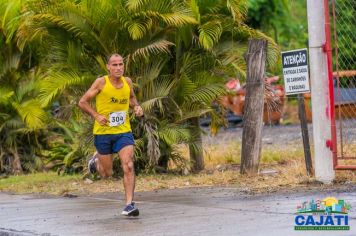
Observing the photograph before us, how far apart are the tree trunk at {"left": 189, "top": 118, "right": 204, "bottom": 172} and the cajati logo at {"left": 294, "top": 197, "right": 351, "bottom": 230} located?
5.56 meters

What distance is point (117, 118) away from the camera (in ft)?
36.1

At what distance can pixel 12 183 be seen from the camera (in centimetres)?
1571

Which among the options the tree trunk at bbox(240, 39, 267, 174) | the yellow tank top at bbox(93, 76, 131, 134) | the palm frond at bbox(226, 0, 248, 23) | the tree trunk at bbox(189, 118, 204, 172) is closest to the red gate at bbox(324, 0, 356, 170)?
the tree trunk at bbox(240, 39, 267, 174)

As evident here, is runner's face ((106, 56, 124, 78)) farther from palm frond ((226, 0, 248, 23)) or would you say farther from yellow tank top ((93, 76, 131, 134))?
palm frond ((226, 0, 248, 23))

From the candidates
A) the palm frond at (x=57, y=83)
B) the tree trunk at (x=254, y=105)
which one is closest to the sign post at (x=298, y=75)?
the tree trunk at (x=254, y=105)

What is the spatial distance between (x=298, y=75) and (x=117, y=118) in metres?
2.98

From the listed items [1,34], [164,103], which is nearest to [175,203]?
[164,103]

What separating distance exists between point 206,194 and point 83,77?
375 cm

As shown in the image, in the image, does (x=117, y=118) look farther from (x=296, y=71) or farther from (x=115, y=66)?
(x=296, y=71)

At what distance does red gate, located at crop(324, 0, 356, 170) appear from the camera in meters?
11.8

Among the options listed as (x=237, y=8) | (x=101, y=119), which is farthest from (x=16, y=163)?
(x=101, y=119)

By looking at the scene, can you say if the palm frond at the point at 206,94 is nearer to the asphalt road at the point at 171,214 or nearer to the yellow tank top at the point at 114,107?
the asphalt road at the point at 171,214

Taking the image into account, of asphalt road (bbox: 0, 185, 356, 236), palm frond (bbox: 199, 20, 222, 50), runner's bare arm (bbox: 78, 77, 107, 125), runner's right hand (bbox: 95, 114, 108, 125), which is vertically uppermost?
palm frond (bbox: 199, 20, 222, 50)

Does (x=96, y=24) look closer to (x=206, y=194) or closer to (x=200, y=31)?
(x=200, y=31)
